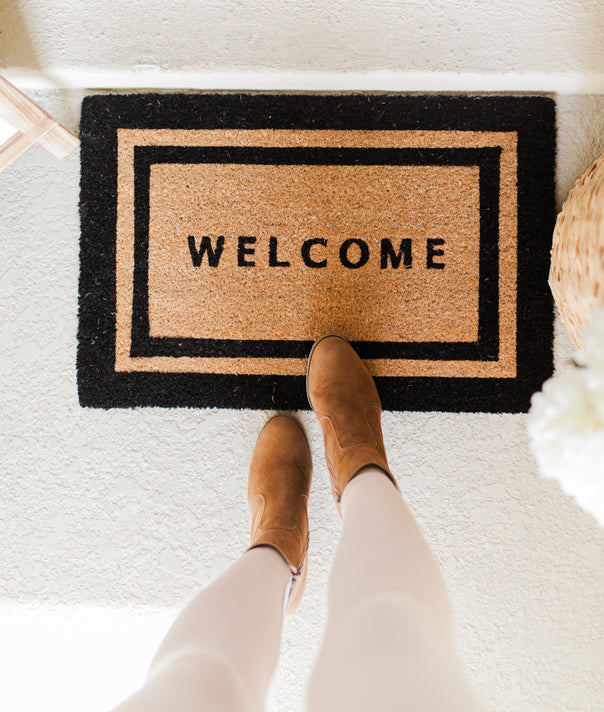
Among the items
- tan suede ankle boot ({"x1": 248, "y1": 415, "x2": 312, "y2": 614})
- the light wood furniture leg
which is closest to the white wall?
the light wood furniture leg

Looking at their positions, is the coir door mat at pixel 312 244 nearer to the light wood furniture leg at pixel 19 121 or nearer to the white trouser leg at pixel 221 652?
the light wood furniture leg at pixel 19 121

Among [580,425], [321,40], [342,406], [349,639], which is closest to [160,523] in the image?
[342,406]

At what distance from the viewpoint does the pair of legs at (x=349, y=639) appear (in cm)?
54

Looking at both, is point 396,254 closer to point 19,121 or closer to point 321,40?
point 321,40

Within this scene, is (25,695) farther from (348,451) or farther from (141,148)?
(141,148)

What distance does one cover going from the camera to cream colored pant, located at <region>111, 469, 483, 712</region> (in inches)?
21.3

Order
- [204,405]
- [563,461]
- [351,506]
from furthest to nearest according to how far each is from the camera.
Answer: [204,405]
[351,506]
[563,461]

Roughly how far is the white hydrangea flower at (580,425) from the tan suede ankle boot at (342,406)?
1.44 feet

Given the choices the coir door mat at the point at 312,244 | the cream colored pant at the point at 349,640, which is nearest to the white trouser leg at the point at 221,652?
the cream colored pant at the point at 349,640

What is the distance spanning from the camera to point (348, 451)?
3.06ft

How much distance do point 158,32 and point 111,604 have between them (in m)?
1.20

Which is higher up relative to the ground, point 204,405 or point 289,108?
point 289,108

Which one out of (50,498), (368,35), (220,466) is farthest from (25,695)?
(368,35)

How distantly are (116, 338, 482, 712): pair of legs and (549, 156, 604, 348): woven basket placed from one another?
A: 0.42 metres
